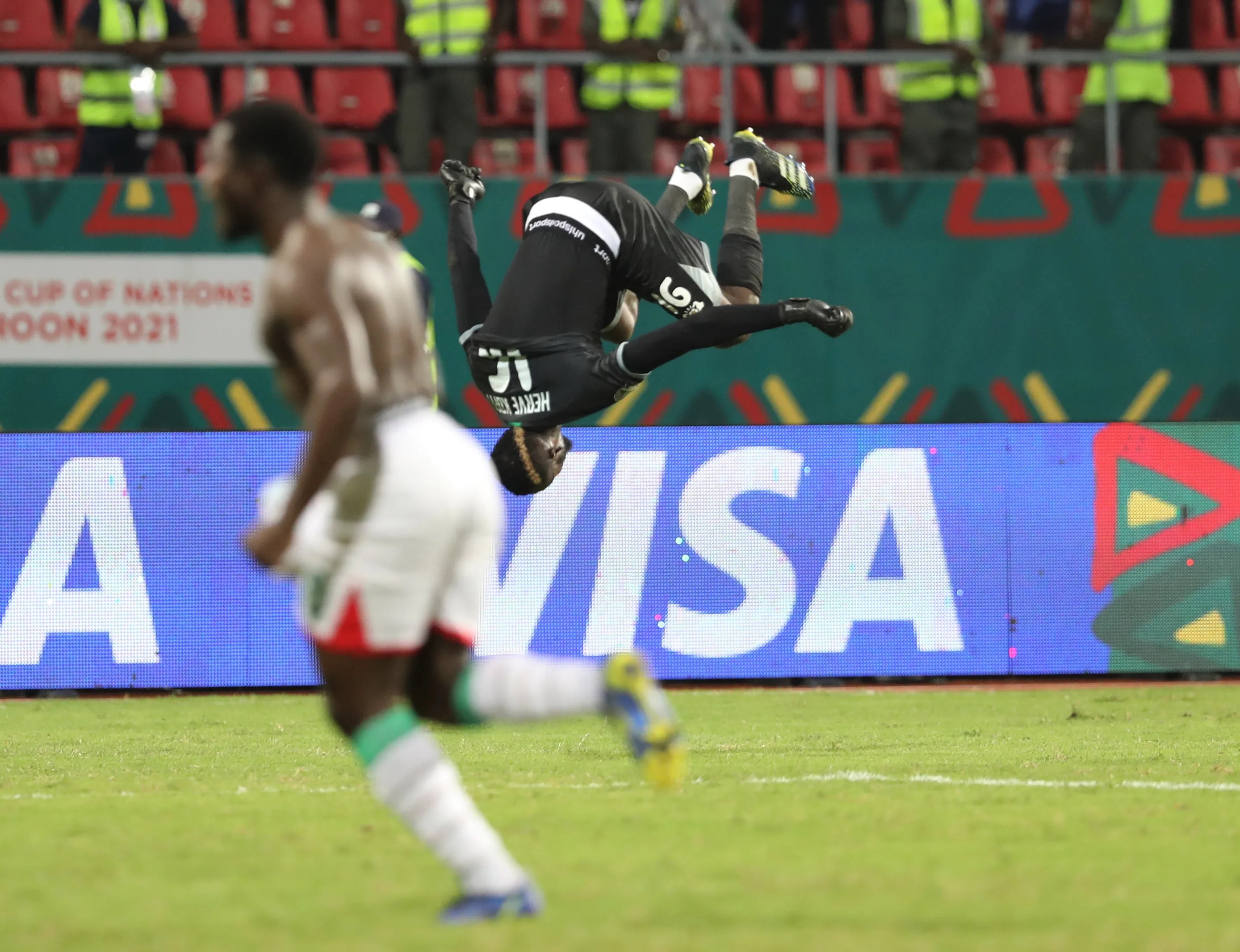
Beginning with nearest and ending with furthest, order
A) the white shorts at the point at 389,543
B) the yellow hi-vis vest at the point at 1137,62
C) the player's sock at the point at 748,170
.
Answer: the white shorts at the point at 389,543 → the player's sock at the point at 748,170 → the yellow hi-vis vest at the point at 1137,62

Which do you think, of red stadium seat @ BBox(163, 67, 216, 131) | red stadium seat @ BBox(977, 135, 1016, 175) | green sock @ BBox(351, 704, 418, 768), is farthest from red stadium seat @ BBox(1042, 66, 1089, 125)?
green sock @ BBox(351, 704, 418, 768)

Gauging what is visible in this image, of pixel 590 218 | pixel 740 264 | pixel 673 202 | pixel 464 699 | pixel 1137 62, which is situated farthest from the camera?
pixel 1137 62

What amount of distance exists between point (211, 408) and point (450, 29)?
347 cm

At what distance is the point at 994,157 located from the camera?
50.0 feet

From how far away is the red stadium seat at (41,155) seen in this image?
14852mm

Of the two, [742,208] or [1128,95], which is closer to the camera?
[742,208]

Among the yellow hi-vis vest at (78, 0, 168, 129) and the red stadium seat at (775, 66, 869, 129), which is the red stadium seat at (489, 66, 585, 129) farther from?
the yellow hi-vis vest at (78, 0, 168, 129)

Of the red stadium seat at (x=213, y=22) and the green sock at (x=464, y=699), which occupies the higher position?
the red stadium seat at (x=213, y=22)

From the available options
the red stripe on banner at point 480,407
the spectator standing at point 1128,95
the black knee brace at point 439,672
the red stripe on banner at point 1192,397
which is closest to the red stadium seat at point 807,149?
the spectator standing at point 1128,95

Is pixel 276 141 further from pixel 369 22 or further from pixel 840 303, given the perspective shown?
pixel 369 22

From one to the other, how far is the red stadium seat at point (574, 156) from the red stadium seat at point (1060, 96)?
154 inches

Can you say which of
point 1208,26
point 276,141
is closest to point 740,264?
point 276,141

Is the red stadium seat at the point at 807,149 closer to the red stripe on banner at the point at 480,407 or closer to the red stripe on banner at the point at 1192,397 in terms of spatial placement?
the red stripe on banner at the point at 480,407

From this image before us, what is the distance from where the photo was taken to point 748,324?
8039 mm
